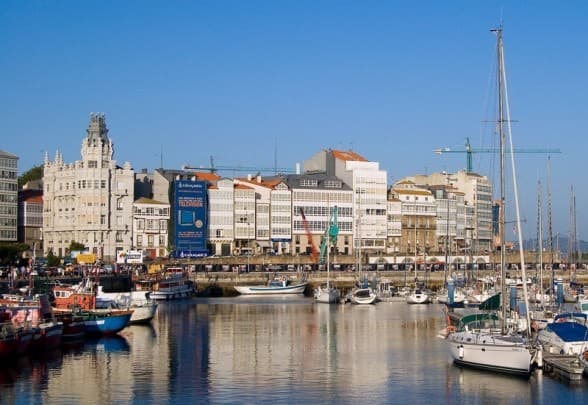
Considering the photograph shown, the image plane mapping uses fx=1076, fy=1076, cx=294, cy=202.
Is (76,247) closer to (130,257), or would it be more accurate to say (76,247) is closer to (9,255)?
(130,257)

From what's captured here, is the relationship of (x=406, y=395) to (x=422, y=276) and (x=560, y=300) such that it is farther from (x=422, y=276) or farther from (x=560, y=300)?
(x=422, y=276)

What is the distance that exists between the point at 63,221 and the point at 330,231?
135 ft

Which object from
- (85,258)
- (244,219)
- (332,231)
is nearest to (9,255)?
(85,258)

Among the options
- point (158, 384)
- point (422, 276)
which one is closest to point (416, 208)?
point (422, 276)

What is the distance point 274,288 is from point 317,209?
138 ft

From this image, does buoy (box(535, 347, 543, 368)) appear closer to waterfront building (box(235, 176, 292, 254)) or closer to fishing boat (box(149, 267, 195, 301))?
fishing boat (box(149, 267, 195, 301))

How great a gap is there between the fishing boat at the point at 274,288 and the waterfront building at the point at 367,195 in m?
41.4

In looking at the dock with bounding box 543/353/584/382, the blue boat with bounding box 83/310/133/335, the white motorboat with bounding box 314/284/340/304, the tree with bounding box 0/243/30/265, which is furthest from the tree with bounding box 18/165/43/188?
the dock with bounding box 543/353/584/382

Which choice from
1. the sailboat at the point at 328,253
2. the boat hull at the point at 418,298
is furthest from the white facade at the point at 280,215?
the boat hull at the point at 418,298

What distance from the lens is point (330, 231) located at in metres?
167

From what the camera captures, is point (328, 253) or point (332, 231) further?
point (332, 231)

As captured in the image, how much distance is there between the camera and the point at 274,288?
127938 millimetres

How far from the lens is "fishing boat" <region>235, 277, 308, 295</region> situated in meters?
128

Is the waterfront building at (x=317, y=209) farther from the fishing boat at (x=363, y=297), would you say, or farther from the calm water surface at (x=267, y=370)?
the calm water surface at (x=267, y=370)
